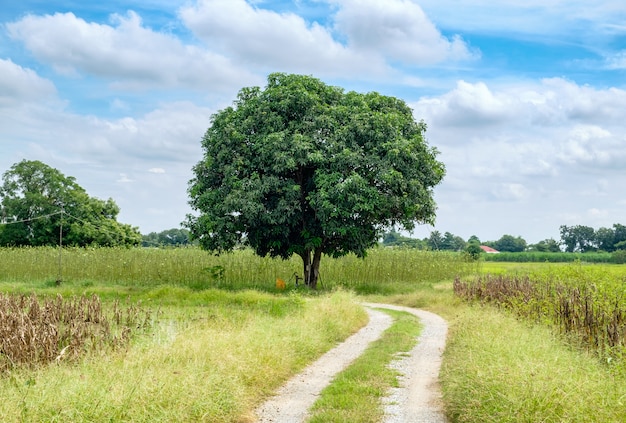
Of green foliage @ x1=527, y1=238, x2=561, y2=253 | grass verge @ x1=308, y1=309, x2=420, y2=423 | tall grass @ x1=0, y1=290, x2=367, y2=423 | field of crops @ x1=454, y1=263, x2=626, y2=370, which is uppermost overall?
green foliage @ x1=527, y1=238, x2=561, y2=253

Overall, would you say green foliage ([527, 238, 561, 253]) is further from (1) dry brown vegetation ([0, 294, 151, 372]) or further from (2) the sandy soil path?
(1) dry brown vegetation ([0, 294, 151, 372])

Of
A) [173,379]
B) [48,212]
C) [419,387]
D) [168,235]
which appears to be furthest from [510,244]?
[173,379]

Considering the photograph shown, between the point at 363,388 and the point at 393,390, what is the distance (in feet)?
1.83

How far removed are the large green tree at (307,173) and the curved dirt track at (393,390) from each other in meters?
10.7

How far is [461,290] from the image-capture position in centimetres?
2430

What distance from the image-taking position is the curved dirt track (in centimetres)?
874

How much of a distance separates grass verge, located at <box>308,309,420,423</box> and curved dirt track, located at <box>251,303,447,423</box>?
17cm

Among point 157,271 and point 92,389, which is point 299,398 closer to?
point 92,389

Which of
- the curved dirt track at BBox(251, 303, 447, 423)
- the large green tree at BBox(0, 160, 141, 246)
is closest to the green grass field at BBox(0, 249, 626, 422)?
the curved dirt track at BBox(251, 303, 447, 423)

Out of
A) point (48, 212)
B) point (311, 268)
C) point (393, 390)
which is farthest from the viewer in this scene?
point (48, 212)

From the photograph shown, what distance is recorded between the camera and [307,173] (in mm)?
28703

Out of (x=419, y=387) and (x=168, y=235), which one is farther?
(x=168, y=235)

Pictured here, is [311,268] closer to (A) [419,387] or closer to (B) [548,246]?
(A) [419,387]

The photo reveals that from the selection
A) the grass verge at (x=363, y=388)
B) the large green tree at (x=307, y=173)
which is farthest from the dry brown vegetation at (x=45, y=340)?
the large green tree at (x=307, y=173)
